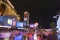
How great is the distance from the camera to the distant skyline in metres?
5.05

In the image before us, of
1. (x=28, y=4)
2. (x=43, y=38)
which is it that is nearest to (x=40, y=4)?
(x=28, y=4)

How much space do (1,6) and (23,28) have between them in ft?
2.96

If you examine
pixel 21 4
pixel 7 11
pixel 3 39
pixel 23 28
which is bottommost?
pixel 3 39

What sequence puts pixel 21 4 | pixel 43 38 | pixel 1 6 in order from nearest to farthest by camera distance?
pixel 43 38 → pixel 1 6 → pixel 21 4

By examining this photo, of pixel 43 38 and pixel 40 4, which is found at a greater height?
pixel 40 4

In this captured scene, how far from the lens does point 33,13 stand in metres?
5.55

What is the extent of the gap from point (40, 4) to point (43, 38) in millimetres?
2307

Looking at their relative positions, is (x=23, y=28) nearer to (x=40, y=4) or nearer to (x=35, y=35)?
(x=35, y=35)

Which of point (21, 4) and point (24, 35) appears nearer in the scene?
point (24, 35)

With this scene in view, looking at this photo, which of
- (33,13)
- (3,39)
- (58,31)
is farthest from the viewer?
(33,13)

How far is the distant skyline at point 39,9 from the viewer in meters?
5.05

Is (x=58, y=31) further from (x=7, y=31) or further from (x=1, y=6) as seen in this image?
(x=1, y=6)

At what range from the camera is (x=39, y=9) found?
5.39 metres

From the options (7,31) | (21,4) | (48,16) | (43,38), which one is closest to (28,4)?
(21,4)
